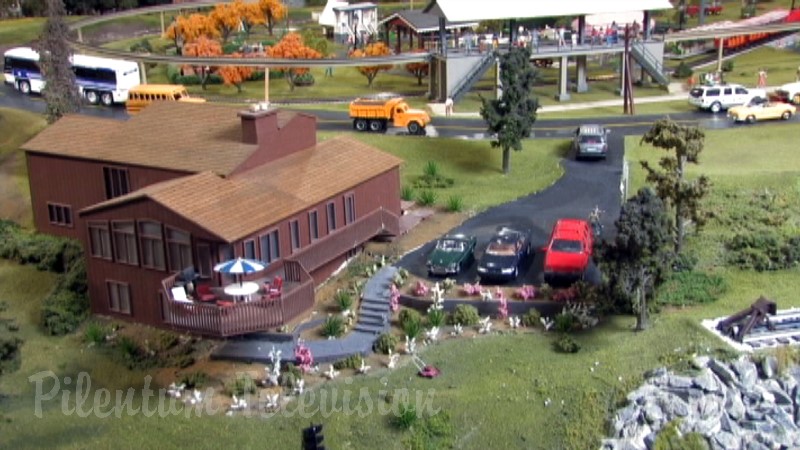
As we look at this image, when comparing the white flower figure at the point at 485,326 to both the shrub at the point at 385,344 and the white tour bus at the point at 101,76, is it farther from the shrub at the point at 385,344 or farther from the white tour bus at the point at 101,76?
the white tour bus at the point at 101,76

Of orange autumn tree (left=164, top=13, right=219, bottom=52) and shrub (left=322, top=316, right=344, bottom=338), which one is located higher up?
orange autumn tree (left=164, top=13, right=219, bottom=52)

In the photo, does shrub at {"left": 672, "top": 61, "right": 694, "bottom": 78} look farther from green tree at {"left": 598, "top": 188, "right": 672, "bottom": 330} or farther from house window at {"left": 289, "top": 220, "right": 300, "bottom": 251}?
house window at {"left": 289, "top": 220, "right": 300, "bottom": 251}

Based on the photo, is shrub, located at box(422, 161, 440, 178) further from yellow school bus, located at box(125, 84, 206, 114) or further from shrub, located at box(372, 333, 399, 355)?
yellow school bus, located at box(125, 84, 206, 114)

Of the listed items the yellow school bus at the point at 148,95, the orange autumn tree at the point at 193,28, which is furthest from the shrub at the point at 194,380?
the orange autumn tree at the point at 193,28

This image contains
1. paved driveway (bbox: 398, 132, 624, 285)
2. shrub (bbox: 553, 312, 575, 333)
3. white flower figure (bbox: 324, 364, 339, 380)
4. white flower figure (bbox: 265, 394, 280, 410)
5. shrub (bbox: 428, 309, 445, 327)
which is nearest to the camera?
white flower figure (bbox: 265, 394, 280, 410)

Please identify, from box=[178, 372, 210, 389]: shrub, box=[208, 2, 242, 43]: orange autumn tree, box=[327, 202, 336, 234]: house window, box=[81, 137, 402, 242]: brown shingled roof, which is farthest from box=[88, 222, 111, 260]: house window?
box=[208, 2, 242, 43]: orange autumn tree

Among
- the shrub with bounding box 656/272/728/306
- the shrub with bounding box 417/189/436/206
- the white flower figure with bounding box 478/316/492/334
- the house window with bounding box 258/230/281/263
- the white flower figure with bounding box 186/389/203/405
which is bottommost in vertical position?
the white flower figure with bounding box 186/389/203/405

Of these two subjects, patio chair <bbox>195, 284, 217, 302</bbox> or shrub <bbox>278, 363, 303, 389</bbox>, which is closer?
shrub <bbox>278, 363, 303, 389</bbox>

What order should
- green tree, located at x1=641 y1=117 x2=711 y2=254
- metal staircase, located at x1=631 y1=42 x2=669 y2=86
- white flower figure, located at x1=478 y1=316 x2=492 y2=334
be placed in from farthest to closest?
1. metal staircase, located at x1=631 y1=42 x2=669 y2=86
2. green tree, located at x1=641 y1=117 x2=711 y2=254
3. white flower figure, located at x1=478 y1=316 x2=492 y2=334
